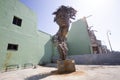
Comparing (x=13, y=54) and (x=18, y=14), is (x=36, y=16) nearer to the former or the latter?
(x=18, y=14)

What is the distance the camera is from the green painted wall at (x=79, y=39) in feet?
52.3

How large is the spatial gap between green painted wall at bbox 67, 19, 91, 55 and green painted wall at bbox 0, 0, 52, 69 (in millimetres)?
5738

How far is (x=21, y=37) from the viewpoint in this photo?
10672 mm

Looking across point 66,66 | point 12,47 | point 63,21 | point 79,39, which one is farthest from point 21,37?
point 79,39

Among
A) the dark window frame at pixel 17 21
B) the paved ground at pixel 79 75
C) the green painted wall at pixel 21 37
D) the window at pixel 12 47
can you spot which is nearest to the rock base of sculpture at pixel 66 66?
the paved ground at pixel 79 75

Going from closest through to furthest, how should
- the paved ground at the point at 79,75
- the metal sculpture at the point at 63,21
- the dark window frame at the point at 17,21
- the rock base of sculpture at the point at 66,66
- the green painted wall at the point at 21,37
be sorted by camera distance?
the paved ground at the point at 79,75, the rock base of sculpture at the point at 66,66, the metal sculpture at the point at 63,21, the green painted wall at the point at 21,37, the dark window frame at the point at 17,21

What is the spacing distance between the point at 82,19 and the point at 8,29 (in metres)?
13.3

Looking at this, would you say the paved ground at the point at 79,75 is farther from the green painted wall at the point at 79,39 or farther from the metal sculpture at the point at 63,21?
the green painted wall at the point at 79,39

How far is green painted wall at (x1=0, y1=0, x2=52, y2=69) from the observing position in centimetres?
887

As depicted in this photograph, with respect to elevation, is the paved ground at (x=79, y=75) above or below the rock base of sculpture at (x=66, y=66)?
below

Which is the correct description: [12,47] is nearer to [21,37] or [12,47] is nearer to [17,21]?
[21,37]

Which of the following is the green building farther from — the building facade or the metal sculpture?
the metal sculpture

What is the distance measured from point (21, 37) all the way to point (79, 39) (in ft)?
34.5

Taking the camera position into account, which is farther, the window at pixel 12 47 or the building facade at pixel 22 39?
the window at pixel 12 47
